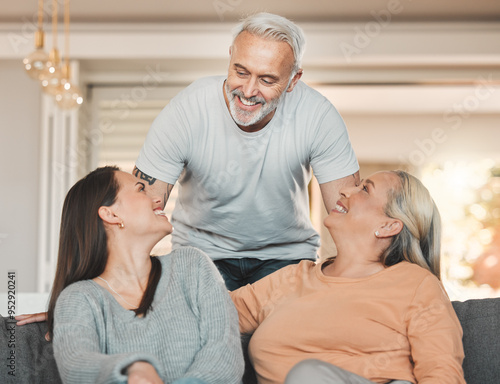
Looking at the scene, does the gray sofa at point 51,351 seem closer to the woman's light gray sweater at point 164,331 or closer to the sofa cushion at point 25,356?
the sofa cushion at point 25,356

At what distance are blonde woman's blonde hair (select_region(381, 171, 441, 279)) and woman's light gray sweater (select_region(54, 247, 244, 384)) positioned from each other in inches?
20.0

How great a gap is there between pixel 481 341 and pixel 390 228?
1.39ft

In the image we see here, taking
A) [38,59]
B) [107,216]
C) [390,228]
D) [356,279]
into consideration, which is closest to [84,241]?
[107,216]

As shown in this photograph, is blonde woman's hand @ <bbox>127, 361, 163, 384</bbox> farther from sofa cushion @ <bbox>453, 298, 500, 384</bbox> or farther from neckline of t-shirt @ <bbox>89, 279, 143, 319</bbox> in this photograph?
sofa cushion @ <bbox>453, 298, 500, 384</bbox>

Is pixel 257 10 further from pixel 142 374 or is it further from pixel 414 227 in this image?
pixel 142 374

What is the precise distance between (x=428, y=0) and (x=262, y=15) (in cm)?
264

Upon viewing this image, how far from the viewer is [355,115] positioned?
6.33 meters

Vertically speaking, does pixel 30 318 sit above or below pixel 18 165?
below

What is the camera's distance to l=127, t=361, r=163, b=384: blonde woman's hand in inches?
45.6

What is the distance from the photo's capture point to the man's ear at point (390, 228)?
64.9 inches

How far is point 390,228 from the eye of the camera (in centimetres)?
166

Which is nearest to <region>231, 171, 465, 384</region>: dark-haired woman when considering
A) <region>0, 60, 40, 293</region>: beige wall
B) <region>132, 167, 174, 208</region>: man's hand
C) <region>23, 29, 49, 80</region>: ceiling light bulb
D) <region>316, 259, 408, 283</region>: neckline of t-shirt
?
<region>316, 259, 408, 283</region>: neckline of t-shirt

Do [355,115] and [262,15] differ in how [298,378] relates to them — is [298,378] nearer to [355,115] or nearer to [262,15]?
[262,15]

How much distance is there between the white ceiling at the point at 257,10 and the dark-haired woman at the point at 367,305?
276 cm
